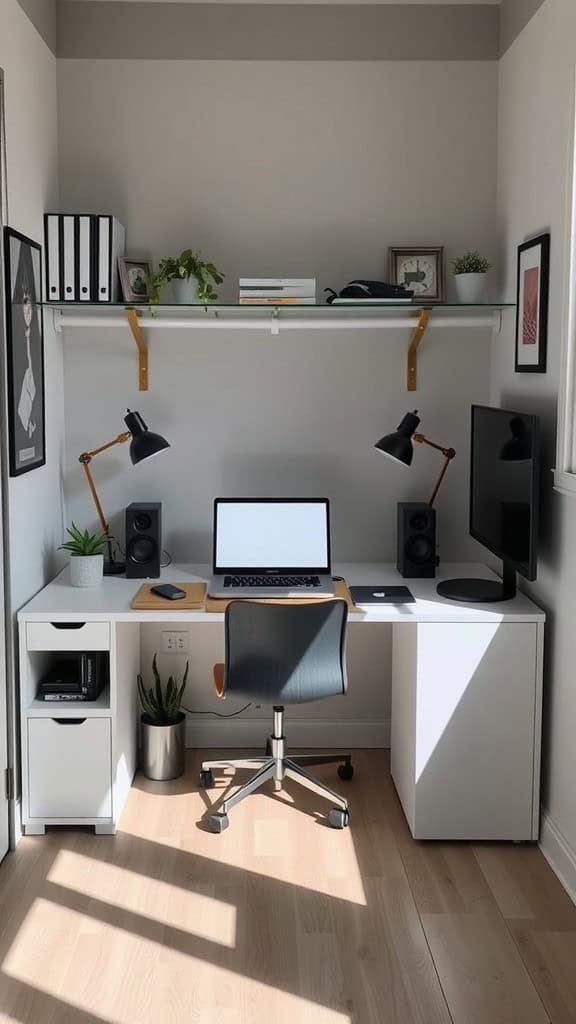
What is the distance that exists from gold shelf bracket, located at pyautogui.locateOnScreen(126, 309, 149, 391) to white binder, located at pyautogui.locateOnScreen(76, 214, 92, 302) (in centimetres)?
16

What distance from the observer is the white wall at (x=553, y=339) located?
295 cm

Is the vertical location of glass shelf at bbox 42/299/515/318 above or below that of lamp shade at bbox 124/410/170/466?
above

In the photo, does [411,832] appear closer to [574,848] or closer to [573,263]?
[574,848]

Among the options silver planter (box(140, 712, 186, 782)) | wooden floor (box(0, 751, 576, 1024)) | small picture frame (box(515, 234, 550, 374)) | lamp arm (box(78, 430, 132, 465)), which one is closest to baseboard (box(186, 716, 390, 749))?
silver planter (box(140, 712, 186, 782))

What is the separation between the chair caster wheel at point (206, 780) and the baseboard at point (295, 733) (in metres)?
0.37

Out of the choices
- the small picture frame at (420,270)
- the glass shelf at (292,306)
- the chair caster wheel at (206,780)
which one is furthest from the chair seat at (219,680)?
the small picture frame at (420,270)

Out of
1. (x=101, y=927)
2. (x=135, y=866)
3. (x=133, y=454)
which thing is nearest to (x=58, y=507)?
(x=133, y=454)

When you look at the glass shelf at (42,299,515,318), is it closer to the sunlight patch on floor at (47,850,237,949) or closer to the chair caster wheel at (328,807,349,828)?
the chair caster wheel at (328,807,349,828)

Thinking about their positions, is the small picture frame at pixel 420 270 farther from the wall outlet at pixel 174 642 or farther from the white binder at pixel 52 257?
the wall outlet at pixel 174 642

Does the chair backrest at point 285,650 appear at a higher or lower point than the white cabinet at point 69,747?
higher

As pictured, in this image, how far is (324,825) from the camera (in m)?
3.34

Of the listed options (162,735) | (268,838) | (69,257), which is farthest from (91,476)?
(268,838)

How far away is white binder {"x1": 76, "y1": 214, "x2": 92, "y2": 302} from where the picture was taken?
3.49 metres

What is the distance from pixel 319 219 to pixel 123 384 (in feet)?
2.96
